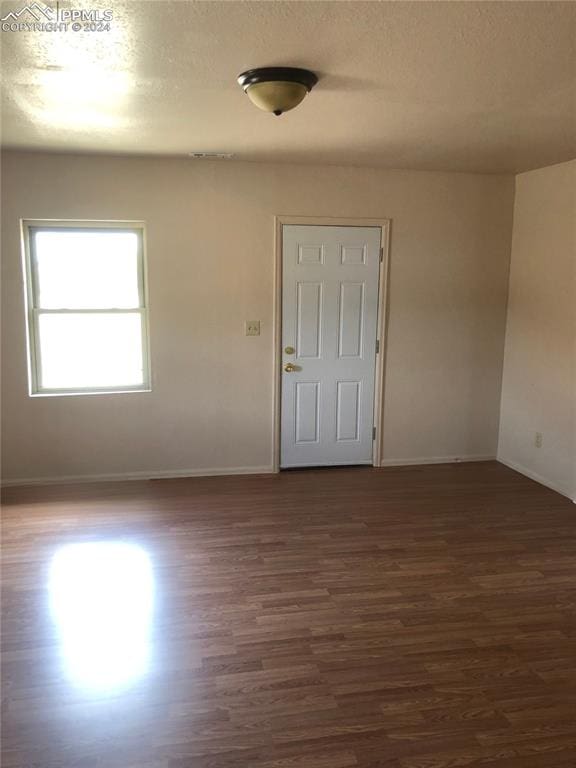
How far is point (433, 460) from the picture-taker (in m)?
5.20

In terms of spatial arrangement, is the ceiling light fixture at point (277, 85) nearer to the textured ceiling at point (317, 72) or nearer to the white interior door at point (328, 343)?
the textured ceiling at point (317, 72)

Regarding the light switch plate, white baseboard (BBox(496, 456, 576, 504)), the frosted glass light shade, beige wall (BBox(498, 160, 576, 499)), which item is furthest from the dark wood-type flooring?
the frosted glass light shade

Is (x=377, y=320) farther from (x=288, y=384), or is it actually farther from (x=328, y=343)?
(x=288, y=384)

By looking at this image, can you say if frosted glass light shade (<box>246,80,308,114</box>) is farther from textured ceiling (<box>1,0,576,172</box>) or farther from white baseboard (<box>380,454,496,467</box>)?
white baseboard (<box>380,454,496,467</box>)

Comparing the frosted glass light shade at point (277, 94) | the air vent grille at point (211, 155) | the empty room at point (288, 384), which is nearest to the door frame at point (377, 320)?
the empty room at point (288, 384)

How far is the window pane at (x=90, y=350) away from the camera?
4453mm

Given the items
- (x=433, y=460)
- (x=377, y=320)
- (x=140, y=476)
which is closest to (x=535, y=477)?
(x=433, y=460)

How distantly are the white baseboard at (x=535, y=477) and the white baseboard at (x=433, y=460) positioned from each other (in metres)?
0.17

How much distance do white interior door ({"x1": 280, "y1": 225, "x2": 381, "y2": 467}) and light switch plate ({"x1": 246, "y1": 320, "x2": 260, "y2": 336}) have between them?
0.71 ft

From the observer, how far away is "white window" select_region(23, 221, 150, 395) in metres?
4.37

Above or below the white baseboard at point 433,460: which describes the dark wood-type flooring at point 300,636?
below

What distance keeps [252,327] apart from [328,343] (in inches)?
26.0

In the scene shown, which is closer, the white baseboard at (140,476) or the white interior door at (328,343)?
the white baseboard at (140,476)

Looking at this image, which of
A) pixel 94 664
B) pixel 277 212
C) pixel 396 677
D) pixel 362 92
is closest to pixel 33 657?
pixel 94 664
